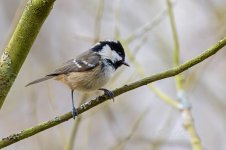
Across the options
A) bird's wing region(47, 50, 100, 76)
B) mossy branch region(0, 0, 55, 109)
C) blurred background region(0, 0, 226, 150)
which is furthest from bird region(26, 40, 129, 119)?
mossy branch region(0, 0, 55, 109)

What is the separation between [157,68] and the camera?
3.18 meters

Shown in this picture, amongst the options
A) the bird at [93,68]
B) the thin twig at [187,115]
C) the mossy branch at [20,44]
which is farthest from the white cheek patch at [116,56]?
the mossy branch at [20,44]

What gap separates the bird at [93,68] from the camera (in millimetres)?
2076

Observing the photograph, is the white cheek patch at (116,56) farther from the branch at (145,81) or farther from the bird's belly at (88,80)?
the branch at (145,81)

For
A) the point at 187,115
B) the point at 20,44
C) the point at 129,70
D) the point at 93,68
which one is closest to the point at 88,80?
the point at 93,68

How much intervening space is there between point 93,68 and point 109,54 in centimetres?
11

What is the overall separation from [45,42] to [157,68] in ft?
3.34

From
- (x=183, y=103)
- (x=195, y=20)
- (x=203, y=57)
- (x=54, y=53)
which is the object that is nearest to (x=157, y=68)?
(x=195, y=20)

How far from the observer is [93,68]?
2.14 metres

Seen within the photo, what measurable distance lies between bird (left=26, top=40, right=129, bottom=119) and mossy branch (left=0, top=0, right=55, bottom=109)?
930mm

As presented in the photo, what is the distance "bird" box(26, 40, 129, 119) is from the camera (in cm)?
208

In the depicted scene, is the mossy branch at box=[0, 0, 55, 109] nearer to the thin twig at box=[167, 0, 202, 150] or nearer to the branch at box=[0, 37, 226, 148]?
the branch at box=[0, 37, 226, 148]

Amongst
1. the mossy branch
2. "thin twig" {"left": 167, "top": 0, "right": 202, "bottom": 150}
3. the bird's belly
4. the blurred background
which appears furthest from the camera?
the blurred background

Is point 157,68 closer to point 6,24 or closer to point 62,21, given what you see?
point 62,21
